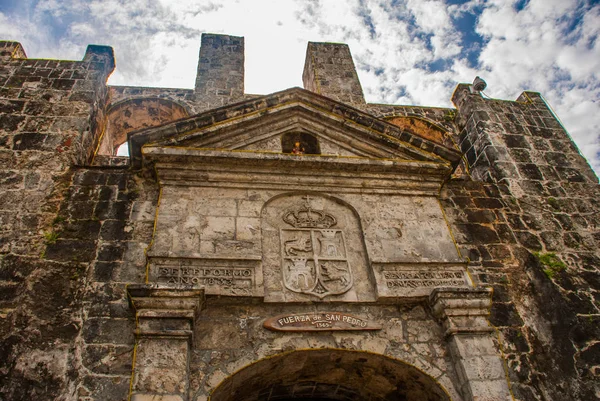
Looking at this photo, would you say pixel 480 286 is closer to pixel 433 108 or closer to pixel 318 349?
pixel 318 349

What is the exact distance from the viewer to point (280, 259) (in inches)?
239

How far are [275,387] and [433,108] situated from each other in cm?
847

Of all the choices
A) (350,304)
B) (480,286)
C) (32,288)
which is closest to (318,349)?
(350,304)

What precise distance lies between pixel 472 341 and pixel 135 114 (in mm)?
9322

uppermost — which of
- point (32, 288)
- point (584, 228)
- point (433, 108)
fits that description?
point (433, 108)

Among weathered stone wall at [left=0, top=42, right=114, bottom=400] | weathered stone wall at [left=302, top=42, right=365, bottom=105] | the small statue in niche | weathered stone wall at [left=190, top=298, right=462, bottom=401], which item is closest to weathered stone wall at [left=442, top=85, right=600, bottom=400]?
weathered stone wall at [left=190, top=298, right=462, bottom=401]

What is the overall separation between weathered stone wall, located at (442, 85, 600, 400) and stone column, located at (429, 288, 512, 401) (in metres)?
0.33

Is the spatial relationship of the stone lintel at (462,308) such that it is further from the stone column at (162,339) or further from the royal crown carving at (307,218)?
the stone column at (162,339)

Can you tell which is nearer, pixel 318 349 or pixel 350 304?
pixel 318 349

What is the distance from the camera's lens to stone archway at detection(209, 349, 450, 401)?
5.40 m

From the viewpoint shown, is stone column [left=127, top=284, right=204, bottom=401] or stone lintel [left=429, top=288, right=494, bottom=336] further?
stone lintel [left=429, top=288, right=494, bottom=336]

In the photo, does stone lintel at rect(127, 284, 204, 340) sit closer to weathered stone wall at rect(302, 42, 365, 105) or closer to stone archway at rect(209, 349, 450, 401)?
stone archway at rect(209, 349, 450, 401)

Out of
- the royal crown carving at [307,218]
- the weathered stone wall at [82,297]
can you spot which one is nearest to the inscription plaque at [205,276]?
the weathered stone wall at [82,297]

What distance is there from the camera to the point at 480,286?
6.35 m
